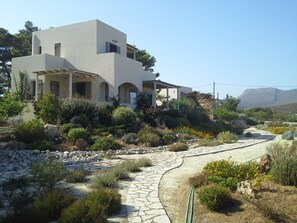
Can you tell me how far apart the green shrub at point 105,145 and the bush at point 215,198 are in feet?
25.9

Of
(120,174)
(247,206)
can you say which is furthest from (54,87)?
(247,206)

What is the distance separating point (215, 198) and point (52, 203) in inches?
111

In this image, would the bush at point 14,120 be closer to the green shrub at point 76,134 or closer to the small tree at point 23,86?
the green shrub at point 76,134

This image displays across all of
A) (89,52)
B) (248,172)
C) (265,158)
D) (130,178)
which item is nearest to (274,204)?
(248,172)

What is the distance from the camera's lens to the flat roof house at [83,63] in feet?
73.5

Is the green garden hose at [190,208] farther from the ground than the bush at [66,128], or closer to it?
closer to it

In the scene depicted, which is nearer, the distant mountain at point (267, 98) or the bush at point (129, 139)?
the bush at point (129, 139)

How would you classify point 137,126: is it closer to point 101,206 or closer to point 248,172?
point 248,172

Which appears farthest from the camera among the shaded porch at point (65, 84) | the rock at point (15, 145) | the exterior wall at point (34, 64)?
the shaded porch at point (65, 84)

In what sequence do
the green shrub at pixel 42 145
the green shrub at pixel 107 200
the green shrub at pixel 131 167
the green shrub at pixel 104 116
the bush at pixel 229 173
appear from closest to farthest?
the green shrub at pixel 107 200 → the bush at pixel 229 173 → the green shrub at pixel 131 167 → the green shrub at pixel 42 145 → the green shrub at pixel 104 116

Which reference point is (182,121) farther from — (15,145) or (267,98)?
(267,98)

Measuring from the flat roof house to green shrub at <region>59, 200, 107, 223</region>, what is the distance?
1723cm

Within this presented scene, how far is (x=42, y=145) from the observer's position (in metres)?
12.1

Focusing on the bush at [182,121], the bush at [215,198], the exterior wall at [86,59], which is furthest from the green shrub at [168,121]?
the bush at [215,198]
